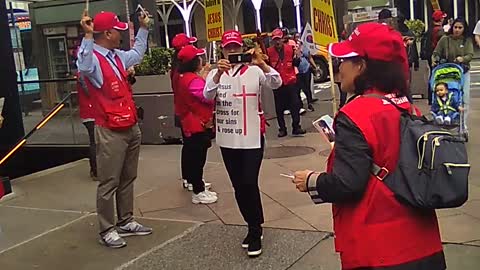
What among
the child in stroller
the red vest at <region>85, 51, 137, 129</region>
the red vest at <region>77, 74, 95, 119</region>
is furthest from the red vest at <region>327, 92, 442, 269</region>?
the child in stroller

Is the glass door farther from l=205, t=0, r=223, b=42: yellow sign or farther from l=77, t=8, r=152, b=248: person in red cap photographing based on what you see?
l=77, t=8, r=152, b=248: person in red cap photographing

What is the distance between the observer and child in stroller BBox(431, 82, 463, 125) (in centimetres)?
914

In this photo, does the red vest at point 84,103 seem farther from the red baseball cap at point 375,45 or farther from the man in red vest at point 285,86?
the red baseball cap at point 375,45

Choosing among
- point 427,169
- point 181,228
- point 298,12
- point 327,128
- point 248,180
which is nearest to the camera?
point 427,169

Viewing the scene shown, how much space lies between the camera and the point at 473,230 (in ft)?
18.2

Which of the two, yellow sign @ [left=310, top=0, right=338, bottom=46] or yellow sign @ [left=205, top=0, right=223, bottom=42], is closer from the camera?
yellow sign @ [left=310, top=0, right=338, bottom=46]

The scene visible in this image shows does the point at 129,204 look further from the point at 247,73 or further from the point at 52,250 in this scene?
the point at 247,73

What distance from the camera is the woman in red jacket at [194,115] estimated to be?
6734 millimetres

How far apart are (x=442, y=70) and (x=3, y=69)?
649 centimetres

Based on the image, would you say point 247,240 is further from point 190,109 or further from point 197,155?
point 190,109

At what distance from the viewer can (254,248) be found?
17.2 ft

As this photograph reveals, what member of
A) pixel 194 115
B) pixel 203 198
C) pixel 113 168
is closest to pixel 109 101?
pixel 113 168

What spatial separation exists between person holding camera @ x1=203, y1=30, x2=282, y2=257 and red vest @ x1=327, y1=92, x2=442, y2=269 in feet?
8.00

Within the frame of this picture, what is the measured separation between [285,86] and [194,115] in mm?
4965
